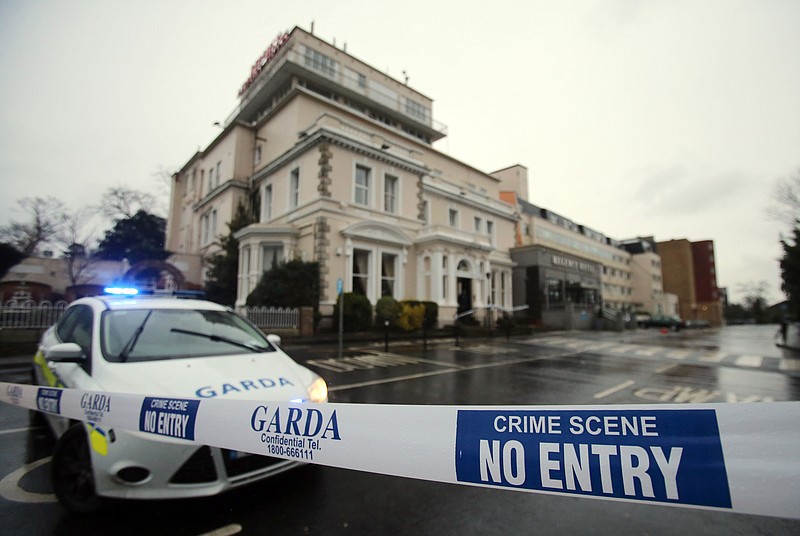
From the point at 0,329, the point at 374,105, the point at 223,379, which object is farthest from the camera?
the point at 374,105

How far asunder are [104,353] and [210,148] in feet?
99.3

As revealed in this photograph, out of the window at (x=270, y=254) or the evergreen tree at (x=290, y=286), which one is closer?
the evergreen tree at (x=290, y=286)

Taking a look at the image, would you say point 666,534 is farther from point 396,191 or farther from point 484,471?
point 396,191

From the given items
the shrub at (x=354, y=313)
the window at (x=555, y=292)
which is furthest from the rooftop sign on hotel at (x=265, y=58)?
the window at (x=555, y=292)

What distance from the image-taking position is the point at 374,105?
1080 inches

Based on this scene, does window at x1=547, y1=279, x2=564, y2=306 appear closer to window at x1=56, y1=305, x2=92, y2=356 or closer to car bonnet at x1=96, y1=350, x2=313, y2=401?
car bonnet at x1=96, y1=350, x2=313, y2=401

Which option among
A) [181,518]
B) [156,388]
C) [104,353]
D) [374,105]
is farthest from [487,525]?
[374,105]

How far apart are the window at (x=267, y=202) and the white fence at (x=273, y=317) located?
339 inches

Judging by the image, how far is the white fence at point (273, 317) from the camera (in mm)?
14312

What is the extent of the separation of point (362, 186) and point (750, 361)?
57.9 feet

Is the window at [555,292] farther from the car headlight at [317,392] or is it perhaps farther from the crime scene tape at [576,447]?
the crime scene tape at [576,447]

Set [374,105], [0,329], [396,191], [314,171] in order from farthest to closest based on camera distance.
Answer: [374,105], [396,191], [314,171], [0,329]

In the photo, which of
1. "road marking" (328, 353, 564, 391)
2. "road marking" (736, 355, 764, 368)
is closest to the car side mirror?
"road marking" (328, 353, 564, 391)

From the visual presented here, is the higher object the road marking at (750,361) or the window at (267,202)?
the window at (267,202)
